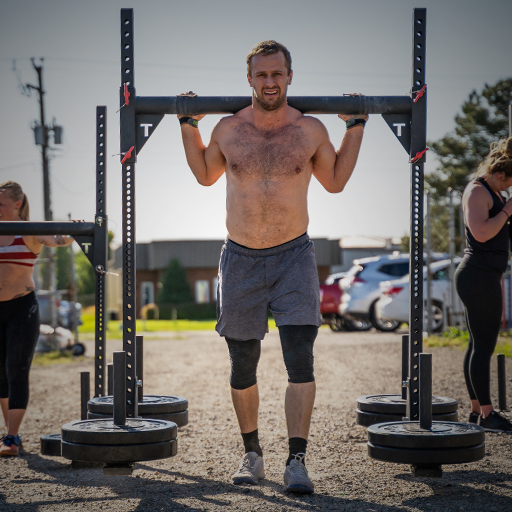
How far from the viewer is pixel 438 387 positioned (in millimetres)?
7742

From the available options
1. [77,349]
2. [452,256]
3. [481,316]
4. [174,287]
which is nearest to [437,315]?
[452,256]

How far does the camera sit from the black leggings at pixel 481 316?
16.5 ft

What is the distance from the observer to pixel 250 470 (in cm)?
389

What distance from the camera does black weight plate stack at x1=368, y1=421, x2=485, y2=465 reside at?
141 inches

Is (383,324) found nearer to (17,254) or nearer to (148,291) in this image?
(17,254)

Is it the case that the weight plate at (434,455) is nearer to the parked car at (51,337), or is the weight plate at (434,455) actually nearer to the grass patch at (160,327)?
the parked car at (51,337)

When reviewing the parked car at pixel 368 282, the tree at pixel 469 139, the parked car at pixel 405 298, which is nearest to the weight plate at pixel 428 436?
the parked car at pixel 405 298

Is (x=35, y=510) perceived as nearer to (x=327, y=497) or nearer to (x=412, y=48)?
(x=327, y=497)

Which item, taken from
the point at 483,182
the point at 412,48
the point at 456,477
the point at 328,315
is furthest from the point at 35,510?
the point at 328,315

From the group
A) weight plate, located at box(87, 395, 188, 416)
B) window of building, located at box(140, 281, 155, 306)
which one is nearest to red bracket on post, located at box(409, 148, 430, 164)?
weight plate, located at box(87, 395, 188, 416)

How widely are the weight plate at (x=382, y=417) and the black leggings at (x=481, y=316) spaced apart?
611 mm

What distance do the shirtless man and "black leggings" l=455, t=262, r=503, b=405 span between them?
157 centimetres

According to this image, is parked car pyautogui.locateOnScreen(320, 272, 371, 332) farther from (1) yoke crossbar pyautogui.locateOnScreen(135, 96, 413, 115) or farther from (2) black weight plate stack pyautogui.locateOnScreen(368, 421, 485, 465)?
(2) black weight plate stack pyautogui.locateOnScreen(368, 421, 485, 465)

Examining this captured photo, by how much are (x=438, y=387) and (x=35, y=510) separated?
5298 millimetres
